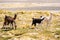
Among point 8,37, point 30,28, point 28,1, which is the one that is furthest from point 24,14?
point 28,1

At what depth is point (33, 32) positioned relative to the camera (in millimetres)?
11898

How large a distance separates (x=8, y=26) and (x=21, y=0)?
9.77m

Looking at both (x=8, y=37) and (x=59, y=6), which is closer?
(x=8, y=37)

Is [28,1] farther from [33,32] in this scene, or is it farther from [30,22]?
[33,32]

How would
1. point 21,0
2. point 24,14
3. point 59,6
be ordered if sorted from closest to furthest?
point 24,14 < point 59,6 < point 21,0

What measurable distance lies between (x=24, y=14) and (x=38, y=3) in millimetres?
5370

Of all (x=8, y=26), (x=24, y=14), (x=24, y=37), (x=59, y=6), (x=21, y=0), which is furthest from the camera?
(x=21, y=0)

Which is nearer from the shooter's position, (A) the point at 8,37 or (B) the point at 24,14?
(A) the point at 8,37

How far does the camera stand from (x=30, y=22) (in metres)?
13.5

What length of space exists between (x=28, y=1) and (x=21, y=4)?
5.18 feet

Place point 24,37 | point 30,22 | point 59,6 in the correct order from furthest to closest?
point 59,6 → point 30,22 → point 24,37

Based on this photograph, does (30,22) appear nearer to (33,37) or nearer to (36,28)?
(36,28)

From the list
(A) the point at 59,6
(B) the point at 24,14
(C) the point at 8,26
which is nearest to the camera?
(C) the point at 8,26

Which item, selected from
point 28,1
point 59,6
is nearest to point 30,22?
point 59,6
